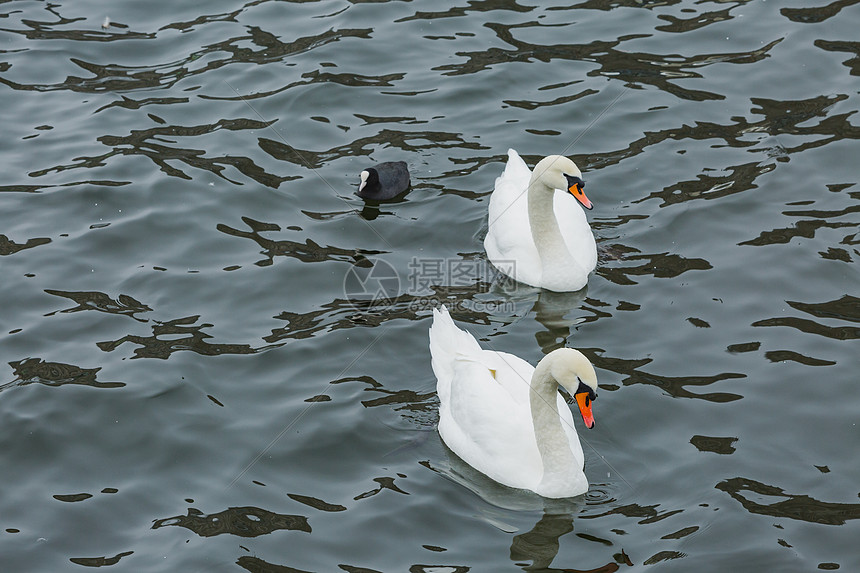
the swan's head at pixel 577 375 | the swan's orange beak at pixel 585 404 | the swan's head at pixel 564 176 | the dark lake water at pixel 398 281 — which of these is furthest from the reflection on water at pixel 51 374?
the swan's head at pixel 564 176

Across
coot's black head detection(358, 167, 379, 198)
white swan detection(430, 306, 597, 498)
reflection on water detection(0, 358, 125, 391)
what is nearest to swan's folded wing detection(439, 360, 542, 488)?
white swan detection(430, 306, 597, 498)

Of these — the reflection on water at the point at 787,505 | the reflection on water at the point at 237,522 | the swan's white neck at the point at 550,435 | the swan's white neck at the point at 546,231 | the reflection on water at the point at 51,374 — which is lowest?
the reflection on water at the point at 237,522

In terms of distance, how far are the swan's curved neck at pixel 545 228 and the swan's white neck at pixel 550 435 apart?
2.40 m

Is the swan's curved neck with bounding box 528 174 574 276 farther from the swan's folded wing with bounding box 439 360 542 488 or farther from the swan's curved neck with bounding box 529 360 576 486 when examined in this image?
the swan's curved neck with bounding box 529 360 576 486

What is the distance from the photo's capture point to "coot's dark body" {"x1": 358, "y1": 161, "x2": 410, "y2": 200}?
34.8 ft

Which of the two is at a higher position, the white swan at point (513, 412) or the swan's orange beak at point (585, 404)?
the swan's orange beak at point (585, 404)

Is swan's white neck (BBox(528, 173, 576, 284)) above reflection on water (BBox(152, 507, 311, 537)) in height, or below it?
above

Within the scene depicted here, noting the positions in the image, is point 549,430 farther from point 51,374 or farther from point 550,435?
point 51,374

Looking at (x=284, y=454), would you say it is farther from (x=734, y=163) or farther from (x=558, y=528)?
(x=734, y=163)

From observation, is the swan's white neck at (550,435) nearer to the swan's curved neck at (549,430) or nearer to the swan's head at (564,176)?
the swan's curved neck at (549,430)

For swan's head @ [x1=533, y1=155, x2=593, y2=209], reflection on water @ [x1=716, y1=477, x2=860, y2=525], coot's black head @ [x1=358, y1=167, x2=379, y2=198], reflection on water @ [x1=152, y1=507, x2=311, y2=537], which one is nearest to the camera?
reflection on water @ [x1=716, y1=477, x2=860, y2=525]

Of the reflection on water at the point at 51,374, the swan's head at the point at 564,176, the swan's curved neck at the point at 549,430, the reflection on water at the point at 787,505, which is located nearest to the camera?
the reflection on water at the point at 787,505

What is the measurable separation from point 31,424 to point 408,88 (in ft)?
21.5

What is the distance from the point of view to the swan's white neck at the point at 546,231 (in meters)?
9.32
